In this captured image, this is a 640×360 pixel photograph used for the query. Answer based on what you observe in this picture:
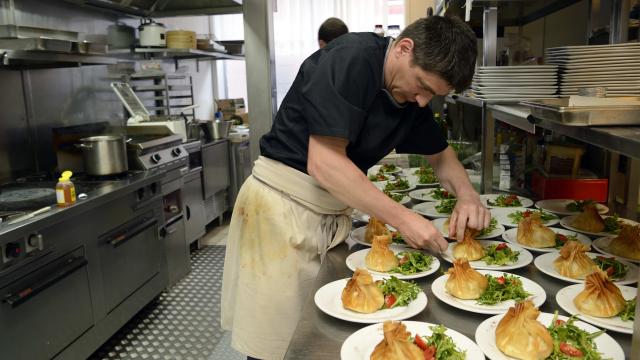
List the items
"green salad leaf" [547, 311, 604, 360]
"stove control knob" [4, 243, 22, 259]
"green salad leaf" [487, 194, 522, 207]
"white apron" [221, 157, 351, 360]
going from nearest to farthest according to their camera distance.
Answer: "green salad leaf" [547, 311, 604, 360]
"white apron" [221, 157, 351, 360]
"stove control knob" [4, 243, 22, 259]
"green salad leaf" [487, 194, 522, 207]

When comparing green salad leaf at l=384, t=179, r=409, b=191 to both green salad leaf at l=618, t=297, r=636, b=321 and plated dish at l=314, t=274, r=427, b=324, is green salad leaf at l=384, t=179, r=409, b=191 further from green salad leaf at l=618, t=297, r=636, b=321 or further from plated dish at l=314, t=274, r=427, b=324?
green salad leaf at l=618, t=297, r=636, b=321

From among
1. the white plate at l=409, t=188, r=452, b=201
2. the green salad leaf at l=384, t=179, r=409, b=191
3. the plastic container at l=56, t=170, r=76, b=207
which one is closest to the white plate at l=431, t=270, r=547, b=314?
the white plate at l=409, t=188, r=452, b=201

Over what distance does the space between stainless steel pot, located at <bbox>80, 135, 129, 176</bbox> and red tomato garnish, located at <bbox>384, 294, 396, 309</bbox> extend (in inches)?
88.0

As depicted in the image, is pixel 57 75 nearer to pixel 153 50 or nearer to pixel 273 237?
pixel 153 50

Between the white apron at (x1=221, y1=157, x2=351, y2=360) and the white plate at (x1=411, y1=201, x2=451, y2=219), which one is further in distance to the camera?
the white plate at (x1=411, y1=201, x2=451, y2=219)

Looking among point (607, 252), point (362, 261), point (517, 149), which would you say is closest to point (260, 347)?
point (362, 261)

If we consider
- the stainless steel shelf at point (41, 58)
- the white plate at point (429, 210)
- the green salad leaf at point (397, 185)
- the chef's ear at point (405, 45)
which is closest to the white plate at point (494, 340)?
the chef's ear at point (405, 45)

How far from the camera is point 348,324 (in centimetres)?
122

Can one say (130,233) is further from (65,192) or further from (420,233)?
(420,233)

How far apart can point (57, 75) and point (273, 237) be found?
8.37 ft

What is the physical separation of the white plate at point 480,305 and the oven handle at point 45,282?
5.58 feet

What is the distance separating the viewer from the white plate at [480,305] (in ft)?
3.96

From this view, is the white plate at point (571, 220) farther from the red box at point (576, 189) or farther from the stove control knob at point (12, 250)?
the stove control knob at point (12, 250)

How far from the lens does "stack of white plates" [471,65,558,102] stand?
179 centimetres
